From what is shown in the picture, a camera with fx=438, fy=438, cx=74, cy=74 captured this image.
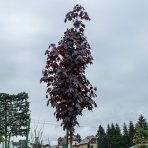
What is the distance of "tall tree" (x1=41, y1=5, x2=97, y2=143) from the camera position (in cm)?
1464

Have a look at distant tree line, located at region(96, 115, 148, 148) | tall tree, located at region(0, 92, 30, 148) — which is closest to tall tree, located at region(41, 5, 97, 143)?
tall tree, located at region(0, 92, 30, 148)

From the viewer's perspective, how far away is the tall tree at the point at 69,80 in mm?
14641

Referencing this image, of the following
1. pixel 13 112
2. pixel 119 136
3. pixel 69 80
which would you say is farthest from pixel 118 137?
pixel 69 80

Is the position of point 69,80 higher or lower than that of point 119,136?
lower

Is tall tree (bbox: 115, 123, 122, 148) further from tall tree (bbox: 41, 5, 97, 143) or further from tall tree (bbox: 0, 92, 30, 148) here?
tall tree (bbox: 41, 5, 97, 143)

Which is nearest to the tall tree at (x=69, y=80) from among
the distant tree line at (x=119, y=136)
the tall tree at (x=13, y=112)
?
the tall tree at (x=13, y=112)

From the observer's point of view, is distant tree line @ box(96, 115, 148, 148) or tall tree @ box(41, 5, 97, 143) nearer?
tall tree @ box(41, 5, 97, 143)

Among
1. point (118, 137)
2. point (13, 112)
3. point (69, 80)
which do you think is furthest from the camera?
point (118, 137)

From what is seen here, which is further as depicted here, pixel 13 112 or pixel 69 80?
pixel 13 112

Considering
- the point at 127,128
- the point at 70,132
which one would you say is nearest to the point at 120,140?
the point at 127,128

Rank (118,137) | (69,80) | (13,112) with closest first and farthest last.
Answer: (69,80)
(13,112)
(118,137)

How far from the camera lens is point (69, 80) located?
1472cm

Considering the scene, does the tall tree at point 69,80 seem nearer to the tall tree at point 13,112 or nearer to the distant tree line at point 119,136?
the tall tree at point 13,112

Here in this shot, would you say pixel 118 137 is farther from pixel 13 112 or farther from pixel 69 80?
pixel 69 80
